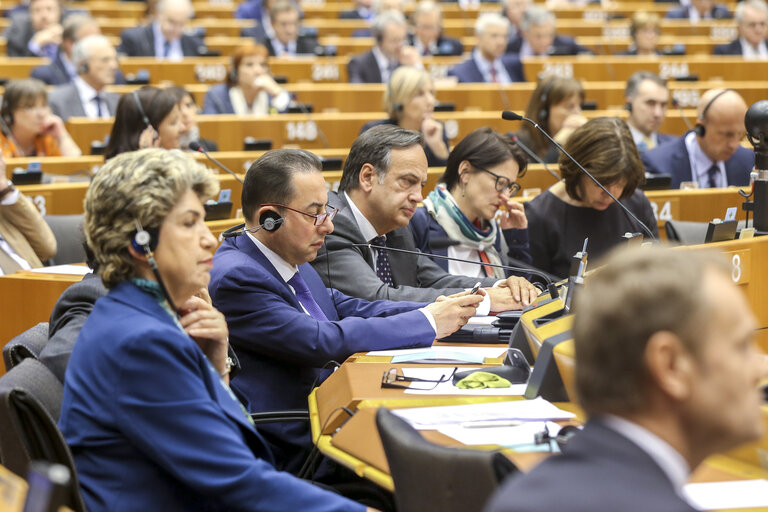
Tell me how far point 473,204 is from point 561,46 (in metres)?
5.11

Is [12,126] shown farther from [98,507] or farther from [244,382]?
[98,507]

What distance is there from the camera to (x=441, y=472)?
1.42m

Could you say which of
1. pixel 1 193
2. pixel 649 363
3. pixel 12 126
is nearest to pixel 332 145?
pixel 12 126

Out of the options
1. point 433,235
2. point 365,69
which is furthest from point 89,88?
point 433,235

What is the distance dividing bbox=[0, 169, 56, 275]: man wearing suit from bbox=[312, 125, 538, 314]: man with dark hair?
1325 millimetres

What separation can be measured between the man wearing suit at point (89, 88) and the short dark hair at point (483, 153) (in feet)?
10.8

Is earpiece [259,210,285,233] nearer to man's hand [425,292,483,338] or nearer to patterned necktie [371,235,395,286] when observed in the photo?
man's hand [425,292,483,338]

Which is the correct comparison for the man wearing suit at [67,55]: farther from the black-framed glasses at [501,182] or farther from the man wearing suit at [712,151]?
the black-framed glasses at [501,182]

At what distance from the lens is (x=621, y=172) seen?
11.2ft

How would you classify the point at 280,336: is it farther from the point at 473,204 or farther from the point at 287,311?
the point at 473,204

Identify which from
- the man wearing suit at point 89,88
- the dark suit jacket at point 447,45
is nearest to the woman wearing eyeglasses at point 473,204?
the man wearing suit at point 89,88

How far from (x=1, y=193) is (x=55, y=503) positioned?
289cm

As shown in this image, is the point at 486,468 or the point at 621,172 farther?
the point at 621,172

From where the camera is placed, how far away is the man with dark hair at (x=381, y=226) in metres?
2.90
